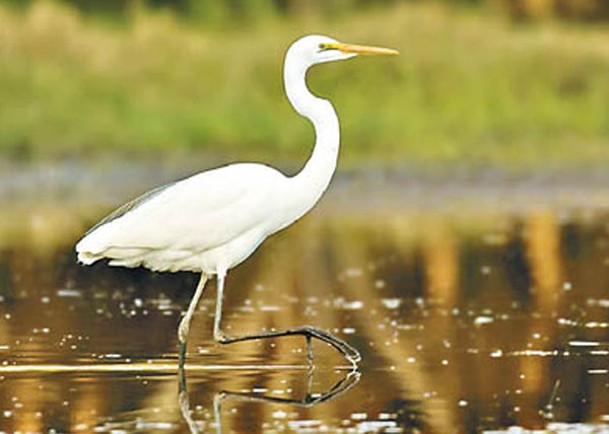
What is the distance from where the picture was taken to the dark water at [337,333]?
9.64m

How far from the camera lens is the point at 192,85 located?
92.0 feet

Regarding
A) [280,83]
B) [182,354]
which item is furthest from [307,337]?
[280,83]

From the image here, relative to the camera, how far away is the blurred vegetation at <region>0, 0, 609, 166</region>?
26000 mm

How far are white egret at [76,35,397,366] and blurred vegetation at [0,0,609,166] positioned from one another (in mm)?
13796

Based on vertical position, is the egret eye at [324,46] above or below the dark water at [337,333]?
above

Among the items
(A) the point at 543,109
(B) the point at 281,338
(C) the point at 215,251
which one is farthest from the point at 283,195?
(A) the point at 543,109

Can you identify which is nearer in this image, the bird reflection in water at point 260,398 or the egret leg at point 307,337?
the bird reflection in water at point 260,398

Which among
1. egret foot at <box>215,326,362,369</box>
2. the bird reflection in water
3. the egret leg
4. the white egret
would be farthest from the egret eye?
the bird reflection in water

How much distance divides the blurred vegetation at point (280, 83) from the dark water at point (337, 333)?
621 centimetres

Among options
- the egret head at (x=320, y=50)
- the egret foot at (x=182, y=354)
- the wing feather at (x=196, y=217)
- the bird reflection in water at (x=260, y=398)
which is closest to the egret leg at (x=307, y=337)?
the wing feather at (x=196, y=217)

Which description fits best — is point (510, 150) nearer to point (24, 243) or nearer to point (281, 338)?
point (24, 243)

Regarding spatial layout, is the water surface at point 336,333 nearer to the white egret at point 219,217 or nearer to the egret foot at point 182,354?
the egret foot at point 182,354

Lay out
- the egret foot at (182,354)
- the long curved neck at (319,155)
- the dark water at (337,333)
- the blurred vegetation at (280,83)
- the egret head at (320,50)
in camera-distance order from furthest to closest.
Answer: the blurred vegetation at (280,83)
the egret head at (320,50)
the long curved neck at (319,155)
the egret foot at (182,354)
the dark water at (337,333)

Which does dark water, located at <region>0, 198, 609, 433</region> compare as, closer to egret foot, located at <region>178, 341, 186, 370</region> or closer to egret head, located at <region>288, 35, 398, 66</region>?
egret foot, located at <region>178, 341, 186, 370</region>
